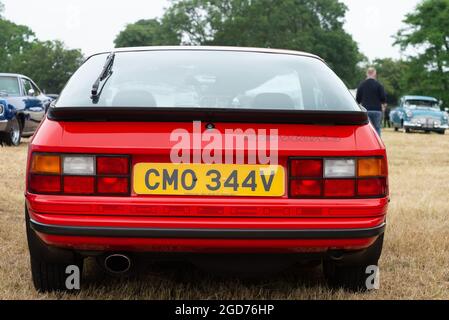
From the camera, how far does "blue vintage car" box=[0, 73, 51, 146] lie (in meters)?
14.0

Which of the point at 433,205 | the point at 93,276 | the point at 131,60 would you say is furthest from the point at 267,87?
the point at 433,205

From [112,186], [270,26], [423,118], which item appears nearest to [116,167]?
[112,186]

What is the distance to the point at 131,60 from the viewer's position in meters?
3.89

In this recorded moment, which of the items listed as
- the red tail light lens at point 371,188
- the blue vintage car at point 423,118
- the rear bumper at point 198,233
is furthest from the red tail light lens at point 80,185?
the blue vintage car at point 423,118

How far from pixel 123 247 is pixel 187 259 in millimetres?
288

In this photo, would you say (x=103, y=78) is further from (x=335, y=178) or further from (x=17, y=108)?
(x=17, y=108)

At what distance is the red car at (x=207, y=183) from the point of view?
2955mm

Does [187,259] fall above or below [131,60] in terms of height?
below

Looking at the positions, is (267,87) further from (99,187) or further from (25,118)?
(25,118)

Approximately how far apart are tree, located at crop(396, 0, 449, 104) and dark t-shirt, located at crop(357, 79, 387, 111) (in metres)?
38.9

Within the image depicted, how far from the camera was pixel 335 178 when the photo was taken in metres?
3.06

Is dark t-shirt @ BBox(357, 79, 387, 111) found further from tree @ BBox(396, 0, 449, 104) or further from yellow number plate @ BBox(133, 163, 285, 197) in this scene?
tree @ BBox(396, 0, 449, 104)

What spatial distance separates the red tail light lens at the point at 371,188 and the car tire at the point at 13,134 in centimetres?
1201

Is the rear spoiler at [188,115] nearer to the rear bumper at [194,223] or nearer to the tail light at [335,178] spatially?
the tail light at [335,178]
